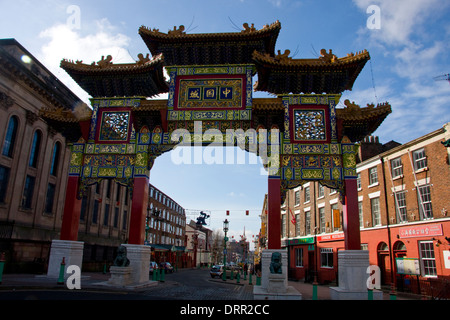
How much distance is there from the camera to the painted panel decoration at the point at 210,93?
54.1 feet

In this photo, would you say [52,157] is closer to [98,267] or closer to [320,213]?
[98,267]

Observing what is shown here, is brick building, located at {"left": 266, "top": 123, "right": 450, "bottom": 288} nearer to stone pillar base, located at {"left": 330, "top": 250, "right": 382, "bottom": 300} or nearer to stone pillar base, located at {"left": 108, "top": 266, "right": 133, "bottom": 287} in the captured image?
stone pillar base, located at {"left": 330, "top": 250, "right": 382, "bottom": 300}

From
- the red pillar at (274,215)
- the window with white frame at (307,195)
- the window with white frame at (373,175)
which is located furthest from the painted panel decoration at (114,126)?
the window with white frame at (307,195)

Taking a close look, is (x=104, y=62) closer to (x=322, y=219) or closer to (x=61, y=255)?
(x=61, y=255)

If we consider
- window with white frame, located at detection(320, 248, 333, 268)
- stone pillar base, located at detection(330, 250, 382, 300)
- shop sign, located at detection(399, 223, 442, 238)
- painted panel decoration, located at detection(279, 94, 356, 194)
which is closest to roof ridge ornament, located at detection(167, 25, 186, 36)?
painted panel decoration, located at detection(279, 94, 356, 194)

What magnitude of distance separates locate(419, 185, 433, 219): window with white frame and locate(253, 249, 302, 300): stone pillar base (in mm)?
11492

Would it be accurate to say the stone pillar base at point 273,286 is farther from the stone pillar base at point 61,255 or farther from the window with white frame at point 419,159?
the window with white frame at point 419,159

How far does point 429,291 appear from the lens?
18.2m

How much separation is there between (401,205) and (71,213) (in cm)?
2116

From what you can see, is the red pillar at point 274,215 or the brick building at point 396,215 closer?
the red pillar at point 274,215

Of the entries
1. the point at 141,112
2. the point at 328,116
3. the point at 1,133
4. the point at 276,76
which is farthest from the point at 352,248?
the point at 1,133

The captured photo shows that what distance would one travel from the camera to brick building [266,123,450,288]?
749 inches

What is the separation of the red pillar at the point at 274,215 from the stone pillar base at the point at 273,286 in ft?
1.80
